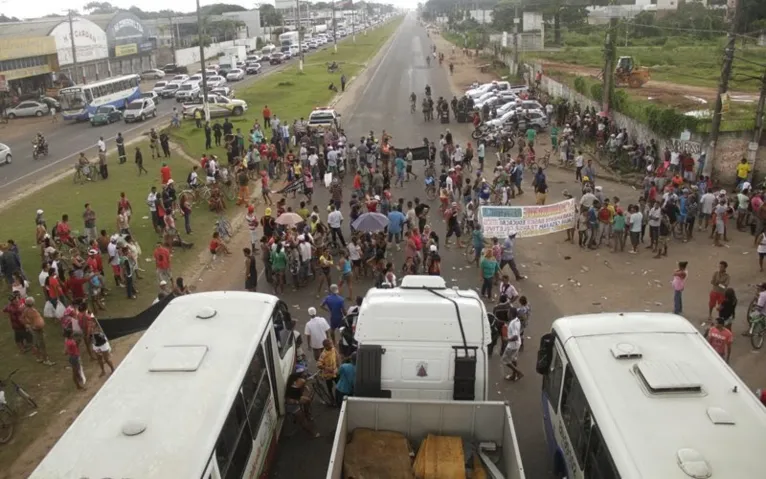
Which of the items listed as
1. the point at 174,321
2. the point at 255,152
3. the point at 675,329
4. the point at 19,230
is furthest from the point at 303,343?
the point at 255,152

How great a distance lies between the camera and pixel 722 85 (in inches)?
844

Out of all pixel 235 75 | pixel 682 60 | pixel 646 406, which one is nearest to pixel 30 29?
pixel 235 75

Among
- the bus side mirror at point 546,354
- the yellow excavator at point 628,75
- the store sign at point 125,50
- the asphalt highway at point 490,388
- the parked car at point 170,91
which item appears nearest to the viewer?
the bus side mirror at point 546,354

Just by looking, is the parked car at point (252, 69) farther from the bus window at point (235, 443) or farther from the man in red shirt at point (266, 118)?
the bus window at point (235, 443)

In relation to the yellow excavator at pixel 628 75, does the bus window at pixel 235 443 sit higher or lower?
lower

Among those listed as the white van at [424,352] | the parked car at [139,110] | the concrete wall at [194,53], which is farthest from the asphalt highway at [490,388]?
the concrete wall at [194,53]

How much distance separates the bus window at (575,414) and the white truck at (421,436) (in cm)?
86

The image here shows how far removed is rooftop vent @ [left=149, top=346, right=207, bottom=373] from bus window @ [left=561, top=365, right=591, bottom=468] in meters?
4.75

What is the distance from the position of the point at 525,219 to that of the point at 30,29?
55.7 meters

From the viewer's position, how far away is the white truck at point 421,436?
25.4ft

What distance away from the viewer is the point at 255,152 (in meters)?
27.3

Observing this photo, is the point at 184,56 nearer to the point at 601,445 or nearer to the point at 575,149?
the point at 575,149

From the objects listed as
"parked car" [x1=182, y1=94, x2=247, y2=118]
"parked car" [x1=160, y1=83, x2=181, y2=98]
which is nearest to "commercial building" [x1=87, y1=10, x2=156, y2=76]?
"parked car" [x1=160, y1=83, x2=181, y2=98]

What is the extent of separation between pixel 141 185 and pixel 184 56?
201 ft
